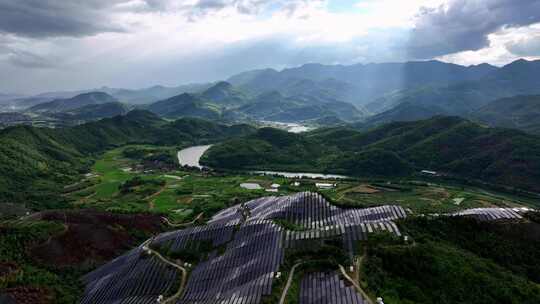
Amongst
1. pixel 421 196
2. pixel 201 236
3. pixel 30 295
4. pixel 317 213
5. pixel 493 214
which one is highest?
pixel 493 214

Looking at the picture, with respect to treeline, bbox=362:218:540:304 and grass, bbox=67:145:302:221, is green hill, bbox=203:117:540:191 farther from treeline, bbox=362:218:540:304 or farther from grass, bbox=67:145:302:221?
treeline, bbox=362:218:540:304

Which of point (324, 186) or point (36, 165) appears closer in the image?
point (324, 186)

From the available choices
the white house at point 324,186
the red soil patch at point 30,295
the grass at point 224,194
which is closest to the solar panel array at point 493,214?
the grass at point 224,194

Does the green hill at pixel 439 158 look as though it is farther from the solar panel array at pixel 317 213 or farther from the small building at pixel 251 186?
the solar panel array at pixel 317 213

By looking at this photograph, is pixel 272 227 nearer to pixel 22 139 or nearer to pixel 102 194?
pixel 102 194

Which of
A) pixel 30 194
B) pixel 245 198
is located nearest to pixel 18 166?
pixel 30 194

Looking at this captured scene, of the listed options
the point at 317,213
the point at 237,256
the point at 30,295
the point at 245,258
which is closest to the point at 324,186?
the point at 317,213

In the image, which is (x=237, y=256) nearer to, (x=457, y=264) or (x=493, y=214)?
(x=457, y=264)

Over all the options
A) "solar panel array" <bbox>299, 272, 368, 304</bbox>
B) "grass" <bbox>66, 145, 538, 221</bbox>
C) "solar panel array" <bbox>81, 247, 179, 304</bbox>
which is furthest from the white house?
"solar panel array" <bbox>299, 272, 368, 304</bbox>
